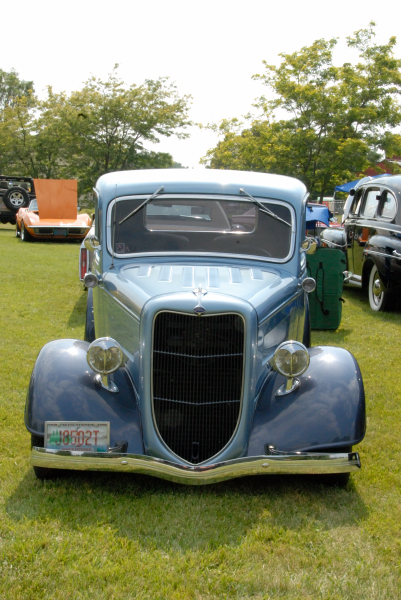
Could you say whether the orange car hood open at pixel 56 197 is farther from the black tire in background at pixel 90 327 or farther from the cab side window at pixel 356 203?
the black tire in background at pixel 90 327

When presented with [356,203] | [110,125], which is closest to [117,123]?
[110,125]

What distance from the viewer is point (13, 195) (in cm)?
2383

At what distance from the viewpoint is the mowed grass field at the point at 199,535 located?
2832 millimetres

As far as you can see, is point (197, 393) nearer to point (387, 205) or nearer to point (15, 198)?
point (387, 205)

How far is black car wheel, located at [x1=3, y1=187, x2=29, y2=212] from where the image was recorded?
2375cm

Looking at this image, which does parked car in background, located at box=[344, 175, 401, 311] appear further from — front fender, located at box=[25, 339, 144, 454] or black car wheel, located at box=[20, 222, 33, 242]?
black car wheel, located at box=[20, 222, 33, 242]

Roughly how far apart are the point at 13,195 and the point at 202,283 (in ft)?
70.1

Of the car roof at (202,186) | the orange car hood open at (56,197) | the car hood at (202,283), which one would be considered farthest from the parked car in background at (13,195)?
the car hood at (202,283)

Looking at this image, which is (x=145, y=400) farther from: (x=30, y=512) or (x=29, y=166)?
(x=29, y=166)

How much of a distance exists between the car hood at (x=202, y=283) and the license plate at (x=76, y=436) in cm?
75

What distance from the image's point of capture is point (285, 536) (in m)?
3.26

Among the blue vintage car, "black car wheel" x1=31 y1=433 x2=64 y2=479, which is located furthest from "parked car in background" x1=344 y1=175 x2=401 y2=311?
"black car wheel" x1=31 y1=433 x2=64 y2=479

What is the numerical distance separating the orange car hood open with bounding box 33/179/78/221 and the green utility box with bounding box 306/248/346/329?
40.6 ft

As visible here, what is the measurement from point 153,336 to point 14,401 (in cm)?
218
